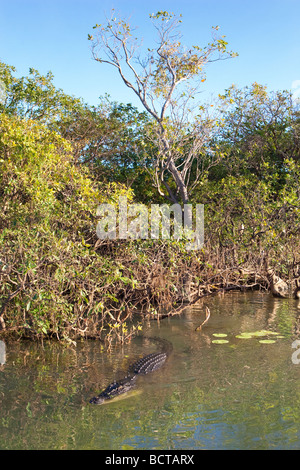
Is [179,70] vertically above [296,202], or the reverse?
[179,70]

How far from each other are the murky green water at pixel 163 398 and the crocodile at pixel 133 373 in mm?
106

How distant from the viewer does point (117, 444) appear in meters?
4.16

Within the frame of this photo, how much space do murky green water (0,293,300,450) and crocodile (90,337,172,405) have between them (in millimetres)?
106

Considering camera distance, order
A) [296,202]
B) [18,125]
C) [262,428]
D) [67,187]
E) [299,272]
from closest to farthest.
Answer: [262,428] → [18,125] → [67,187] → [296,202] → [299,272]

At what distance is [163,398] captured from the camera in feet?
17.1

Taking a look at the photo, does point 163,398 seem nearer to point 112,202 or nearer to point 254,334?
point 254,334

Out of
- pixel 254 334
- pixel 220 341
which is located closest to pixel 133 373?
pixel 220 341

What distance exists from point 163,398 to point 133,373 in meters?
0.83

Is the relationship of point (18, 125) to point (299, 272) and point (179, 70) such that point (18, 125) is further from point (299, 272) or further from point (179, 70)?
point (299, 272)

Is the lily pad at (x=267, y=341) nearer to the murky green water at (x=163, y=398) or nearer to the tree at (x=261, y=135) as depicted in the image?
the murky green water at (x=163, y=398)

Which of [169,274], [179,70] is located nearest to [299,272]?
[169,274]

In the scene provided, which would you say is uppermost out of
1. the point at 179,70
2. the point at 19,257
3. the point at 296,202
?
the point at 179,70

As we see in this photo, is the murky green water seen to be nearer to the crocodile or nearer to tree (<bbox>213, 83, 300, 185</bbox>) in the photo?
the crocodile
